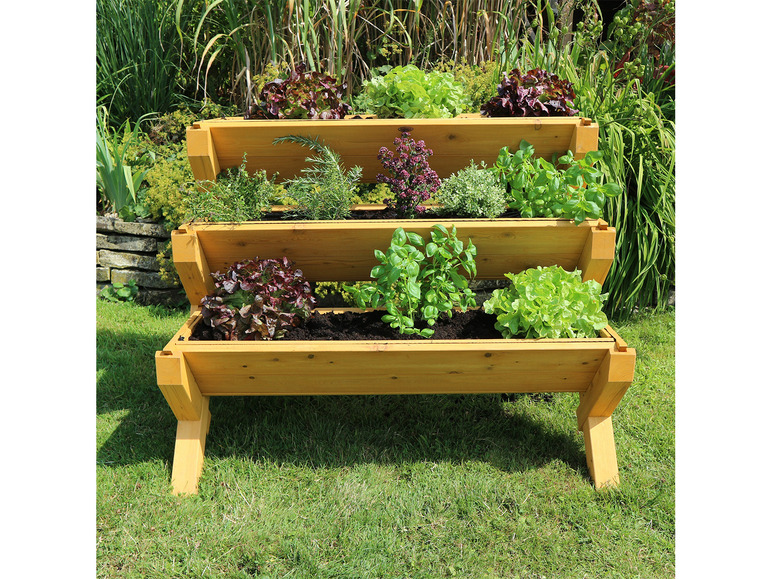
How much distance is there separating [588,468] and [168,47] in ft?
12.9

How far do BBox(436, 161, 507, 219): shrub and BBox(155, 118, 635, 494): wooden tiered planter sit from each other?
0.13m

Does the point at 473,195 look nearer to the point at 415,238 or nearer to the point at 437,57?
the point at 415,238

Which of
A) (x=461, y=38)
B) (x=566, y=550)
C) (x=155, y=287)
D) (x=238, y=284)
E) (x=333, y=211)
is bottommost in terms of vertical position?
(x=566, y=550)

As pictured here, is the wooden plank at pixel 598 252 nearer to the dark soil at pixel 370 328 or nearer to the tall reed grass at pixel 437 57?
the dark soil at pixel 370 328

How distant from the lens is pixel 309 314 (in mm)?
2455

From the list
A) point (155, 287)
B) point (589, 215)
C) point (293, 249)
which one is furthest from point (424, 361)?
point (155, 287)

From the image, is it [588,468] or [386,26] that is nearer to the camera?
[588,468]

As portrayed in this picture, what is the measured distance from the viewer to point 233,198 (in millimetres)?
2461

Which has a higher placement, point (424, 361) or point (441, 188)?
point (441, 188)

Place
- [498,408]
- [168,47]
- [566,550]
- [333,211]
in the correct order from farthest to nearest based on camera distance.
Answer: [168,47] → [498,408] → [333,211] → [566,550]

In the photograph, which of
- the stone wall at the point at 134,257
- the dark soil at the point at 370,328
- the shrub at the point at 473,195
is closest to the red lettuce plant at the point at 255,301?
the dark soil at the point at 370,328

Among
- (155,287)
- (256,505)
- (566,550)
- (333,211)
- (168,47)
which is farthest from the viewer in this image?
(168,47)

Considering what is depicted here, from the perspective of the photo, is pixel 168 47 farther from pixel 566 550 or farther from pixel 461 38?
pixel 566 550

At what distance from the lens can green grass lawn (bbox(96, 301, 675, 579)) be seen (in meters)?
1.96
